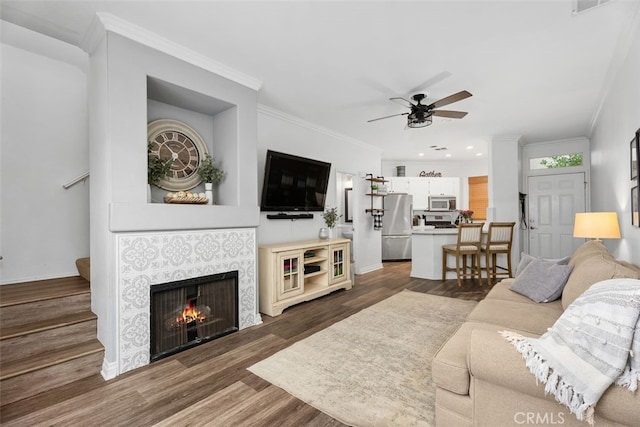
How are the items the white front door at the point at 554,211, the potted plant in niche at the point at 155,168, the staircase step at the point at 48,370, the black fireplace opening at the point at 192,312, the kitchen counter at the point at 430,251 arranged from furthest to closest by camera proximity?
1. the white front door at the point at 554,211
2. the kitchen counter at the point at 430,251
3. the potted plant in niche at the point at 155,168
4. the black fireplace opening at the point at 192,312
5. the staircase step at the point at 48,370

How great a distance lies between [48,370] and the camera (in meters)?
2.05

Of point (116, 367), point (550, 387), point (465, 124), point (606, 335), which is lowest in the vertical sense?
point (116, 367)

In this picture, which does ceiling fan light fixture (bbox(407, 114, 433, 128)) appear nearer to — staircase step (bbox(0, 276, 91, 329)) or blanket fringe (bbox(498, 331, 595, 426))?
blanket fringe (bbox(498, 331, 595, 426))

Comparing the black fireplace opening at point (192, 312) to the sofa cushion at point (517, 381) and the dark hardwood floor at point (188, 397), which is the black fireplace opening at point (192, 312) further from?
the sofa cushion at point (517, 381)

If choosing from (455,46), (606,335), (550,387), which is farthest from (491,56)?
(550,387)

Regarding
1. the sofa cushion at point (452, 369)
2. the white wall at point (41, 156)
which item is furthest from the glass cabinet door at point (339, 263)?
the white wall at point (41, 156)

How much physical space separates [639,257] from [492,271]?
2905 millimetres

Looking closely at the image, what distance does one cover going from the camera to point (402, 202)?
7.20m

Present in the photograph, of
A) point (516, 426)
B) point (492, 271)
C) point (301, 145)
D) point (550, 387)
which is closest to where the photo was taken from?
point (550, 387)

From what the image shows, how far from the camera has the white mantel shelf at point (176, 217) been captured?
2.21m

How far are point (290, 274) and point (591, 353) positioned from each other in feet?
9.78

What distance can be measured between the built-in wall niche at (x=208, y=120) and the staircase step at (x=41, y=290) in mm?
1034

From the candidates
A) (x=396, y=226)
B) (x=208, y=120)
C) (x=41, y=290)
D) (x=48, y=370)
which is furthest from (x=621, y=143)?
(x=41, y=290)

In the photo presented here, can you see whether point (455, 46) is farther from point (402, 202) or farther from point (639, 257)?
point (402, 202)
